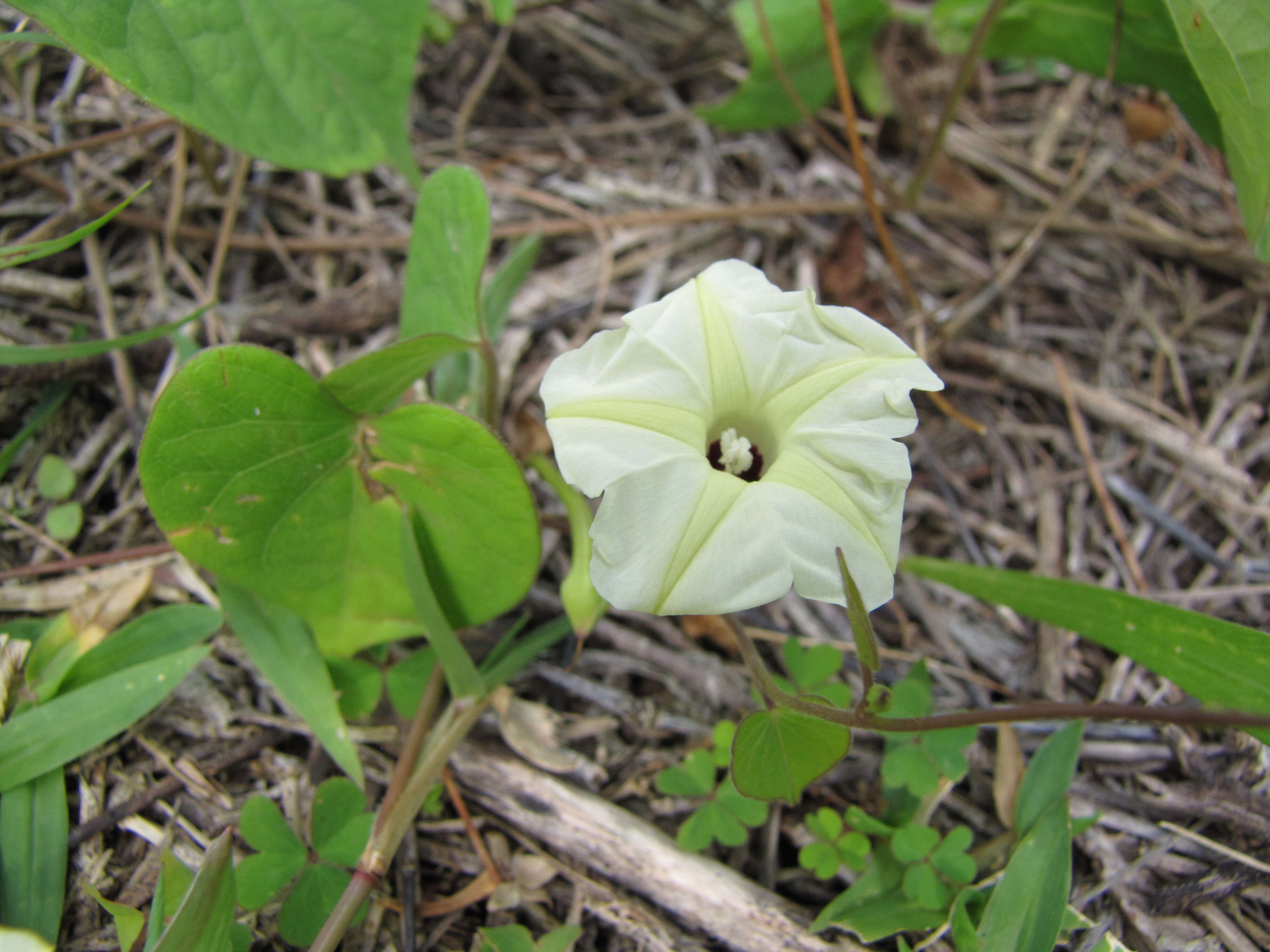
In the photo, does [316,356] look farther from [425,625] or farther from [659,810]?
[659,810]

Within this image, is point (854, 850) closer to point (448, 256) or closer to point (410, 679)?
point (410, 679)

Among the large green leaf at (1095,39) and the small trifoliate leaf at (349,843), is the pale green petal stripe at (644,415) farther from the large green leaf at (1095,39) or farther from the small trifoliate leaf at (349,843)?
the large green leaf at (1095,39)

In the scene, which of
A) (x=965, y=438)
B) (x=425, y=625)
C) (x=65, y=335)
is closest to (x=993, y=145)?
(x=965, y=438)

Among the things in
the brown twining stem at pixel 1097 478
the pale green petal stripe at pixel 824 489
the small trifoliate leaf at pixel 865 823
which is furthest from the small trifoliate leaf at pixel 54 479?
the brown twining stem at pixel 1097 478

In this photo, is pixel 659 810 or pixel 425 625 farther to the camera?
pixel 659 810

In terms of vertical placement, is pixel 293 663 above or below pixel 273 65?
below

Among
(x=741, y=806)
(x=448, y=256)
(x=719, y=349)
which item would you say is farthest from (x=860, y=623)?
(x=448, y=256)
